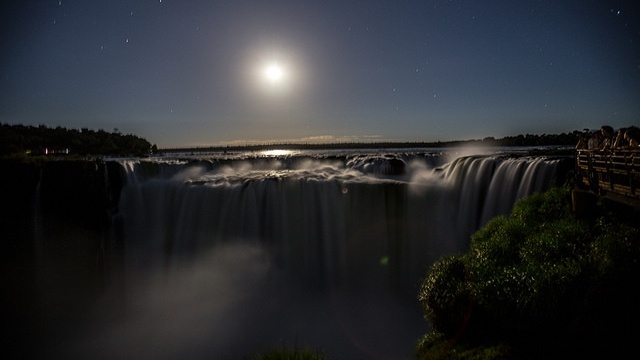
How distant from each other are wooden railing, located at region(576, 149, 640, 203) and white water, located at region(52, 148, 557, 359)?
247 cm

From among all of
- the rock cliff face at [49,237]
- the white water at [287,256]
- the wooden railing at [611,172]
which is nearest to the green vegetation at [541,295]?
the wooden railing at [611,172]

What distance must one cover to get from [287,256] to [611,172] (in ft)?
46.9

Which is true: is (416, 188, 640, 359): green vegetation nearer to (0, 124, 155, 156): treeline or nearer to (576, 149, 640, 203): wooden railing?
(576, 149, 640, 203): wooden railing

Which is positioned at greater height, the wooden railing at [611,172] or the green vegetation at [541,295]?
the wooden railing at [611,172]

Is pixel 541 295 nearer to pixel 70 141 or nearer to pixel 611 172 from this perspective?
pixel 611 172

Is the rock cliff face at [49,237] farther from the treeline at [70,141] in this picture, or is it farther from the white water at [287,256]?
the treeline at [70,141]

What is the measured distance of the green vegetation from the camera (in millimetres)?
6918

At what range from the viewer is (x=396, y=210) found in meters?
19.9

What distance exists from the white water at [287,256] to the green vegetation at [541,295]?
603cm

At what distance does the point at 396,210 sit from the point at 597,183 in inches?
388

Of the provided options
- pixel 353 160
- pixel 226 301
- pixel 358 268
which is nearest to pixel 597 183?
pixel 358 268

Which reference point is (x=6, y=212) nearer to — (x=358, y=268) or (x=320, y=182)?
(x=320, y=182)

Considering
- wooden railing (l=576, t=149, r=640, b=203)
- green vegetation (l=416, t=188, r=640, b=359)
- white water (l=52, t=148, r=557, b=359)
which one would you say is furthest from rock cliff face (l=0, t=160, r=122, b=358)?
wooden railing (l=576, t=149, r=640, b=203)

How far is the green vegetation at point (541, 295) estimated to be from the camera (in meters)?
6.92
